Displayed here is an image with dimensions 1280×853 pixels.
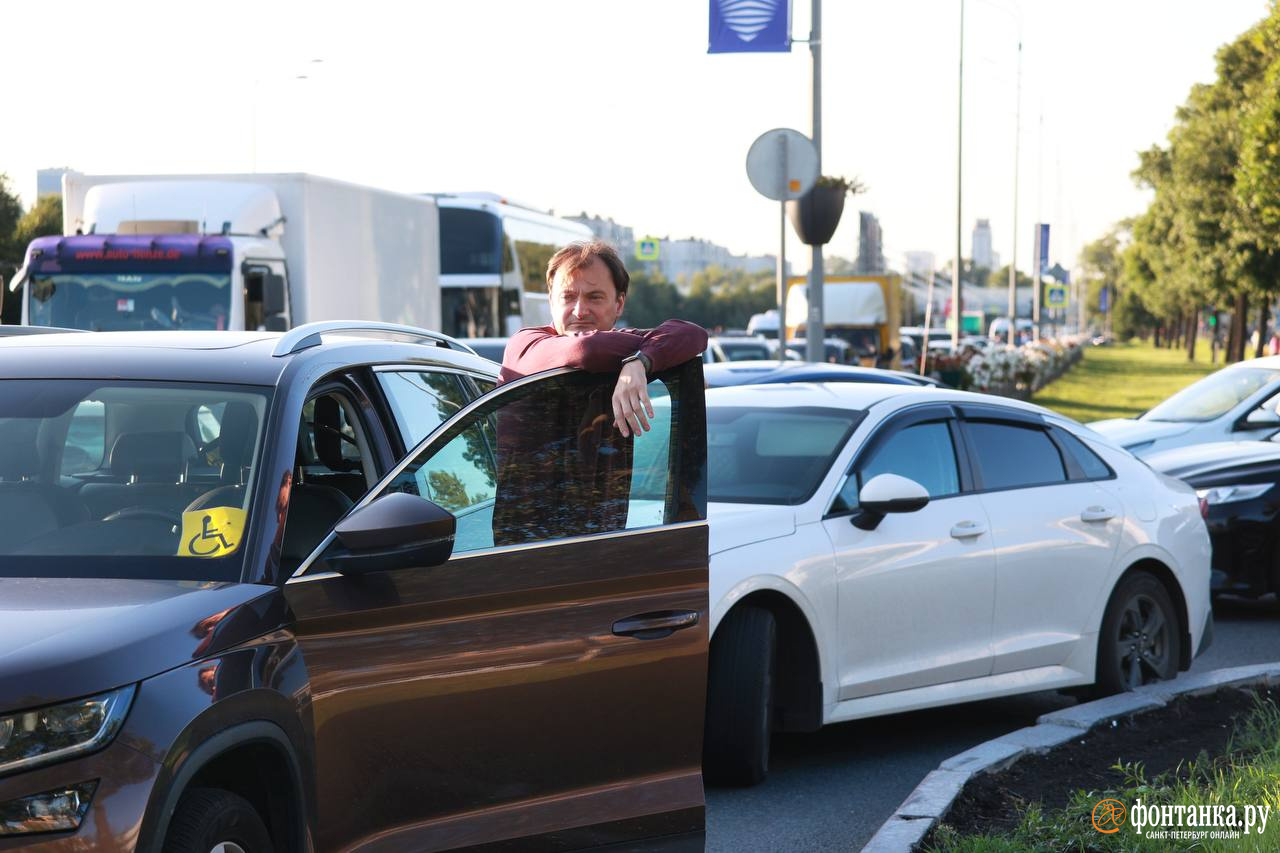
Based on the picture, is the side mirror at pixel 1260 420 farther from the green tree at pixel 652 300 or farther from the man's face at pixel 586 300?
the green tree at pixel 652 300

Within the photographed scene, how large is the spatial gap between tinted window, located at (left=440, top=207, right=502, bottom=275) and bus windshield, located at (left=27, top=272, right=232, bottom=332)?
10.4 metres

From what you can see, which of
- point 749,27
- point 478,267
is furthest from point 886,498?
point 478,267

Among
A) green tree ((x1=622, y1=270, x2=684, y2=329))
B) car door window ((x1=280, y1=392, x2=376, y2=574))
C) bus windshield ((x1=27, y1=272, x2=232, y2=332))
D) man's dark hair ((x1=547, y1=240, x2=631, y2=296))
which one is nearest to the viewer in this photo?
car door window ((x1=280, y1=392, x2=376, y2=574))

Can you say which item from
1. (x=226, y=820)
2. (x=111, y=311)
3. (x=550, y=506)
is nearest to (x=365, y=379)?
(x=550, y=506)

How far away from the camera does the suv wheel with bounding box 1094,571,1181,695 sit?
301 inches

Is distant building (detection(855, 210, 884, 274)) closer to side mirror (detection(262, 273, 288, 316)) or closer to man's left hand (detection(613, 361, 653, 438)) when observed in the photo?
side mirror (detection(262, 273, 288, 316))

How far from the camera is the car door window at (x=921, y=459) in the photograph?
7031 mm

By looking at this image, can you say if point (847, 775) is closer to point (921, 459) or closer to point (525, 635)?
point (921, 459)

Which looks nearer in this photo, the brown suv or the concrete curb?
the brown suv

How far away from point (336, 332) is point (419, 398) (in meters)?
0.32

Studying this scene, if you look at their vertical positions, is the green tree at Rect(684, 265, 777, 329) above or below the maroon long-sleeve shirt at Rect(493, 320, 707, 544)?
below

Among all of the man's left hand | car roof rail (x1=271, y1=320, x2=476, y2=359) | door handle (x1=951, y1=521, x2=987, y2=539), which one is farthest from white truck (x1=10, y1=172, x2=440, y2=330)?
→ the man's left hand

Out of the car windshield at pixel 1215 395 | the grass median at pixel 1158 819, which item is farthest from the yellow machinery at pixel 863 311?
the grass median at pixel 1158 819

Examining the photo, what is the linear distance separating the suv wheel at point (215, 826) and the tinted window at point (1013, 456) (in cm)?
453
